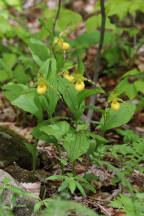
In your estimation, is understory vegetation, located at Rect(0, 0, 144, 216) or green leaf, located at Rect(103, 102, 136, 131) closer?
understory vegetation, located at Rect(0, 0, 144, 216)

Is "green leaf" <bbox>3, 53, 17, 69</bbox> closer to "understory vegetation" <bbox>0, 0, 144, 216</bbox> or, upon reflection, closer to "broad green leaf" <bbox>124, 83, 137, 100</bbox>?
A: "understory vegetation" <bbox>0, 0, 144, 216</bbox>

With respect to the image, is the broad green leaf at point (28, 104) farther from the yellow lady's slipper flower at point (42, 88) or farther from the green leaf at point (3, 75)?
the green leaf at point (3, 75)

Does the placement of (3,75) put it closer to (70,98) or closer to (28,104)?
(28,104)

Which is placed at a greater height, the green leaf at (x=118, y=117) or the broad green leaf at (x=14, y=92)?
the broad green leaf at (x=14, y=92)

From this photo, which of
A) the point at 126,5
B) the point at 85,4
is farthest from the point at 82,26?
the point at 126,5

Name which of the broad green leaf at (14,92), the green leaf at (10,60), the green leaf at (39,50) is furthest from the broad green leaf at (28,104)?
the green leaf at (10,60)

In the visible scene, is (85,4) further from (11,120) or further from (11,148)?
(11,148)

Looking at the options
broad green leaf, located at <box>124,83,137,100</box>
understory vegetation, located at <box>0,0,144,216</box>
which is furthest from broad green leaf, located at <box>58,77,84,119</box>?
broad green leaf, located at <box>124,83,137,100</box>

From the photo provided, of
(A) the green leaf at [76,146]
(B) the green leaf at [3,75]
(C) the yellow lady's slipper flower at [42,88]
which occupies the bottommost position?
(A) the green leaf at [76,146]
